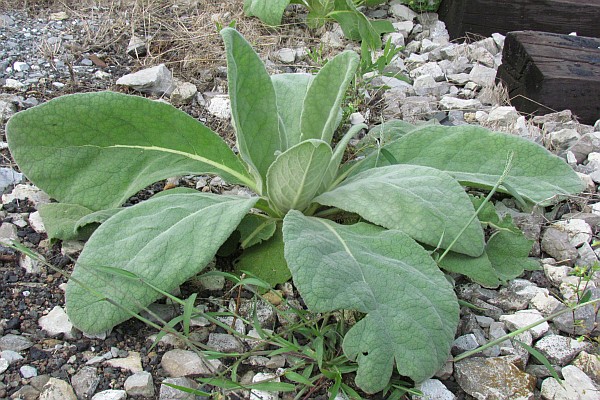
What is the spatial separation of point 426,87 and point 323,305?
1685mm

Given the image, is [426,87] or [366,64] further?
[426,87]

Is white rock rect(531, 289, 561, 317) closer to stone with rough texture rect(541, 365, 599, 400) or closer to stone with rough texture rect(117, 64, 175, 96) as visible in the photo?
stone with rough texture rect(541, 365, 599, 400)

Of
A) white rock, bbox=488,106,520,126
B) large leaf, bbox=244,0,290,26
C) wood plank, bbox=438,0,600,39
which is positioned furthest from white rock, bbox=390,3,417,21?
white rock, bbox=488,106,520,126

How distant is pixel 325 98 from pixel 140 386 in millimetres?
902

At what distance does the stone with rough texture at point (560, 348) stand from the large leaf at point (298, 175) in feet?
2.25

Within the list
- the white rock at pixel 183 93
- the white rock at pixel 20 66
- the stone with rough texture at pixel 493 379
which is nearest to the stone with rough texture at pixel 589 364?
the stone with rough texture at pixel 493 379

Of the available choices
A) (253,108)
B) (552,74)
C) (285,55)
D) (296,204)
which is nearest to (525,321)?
(296,204)

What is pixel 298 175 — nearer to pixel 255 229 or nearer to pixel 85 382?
pixel 255 229

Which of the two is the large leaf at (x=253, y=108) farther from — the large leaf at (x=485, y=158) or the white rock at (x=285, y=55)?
the white rock at (x=285, y=55)

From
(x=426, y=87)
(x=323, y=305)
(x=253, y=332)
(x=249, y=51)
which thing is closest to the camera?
(x=323, y=305)

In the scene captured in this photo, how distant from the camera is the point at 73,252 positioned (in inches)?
71.1

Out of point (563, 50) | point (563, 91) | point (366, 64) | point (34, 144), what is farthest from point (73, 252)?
point (563, 50)

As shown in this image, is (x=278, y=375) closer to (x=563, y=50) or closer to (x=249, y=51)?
(x=249, y=51)

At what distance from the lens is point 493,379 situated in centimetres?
147
